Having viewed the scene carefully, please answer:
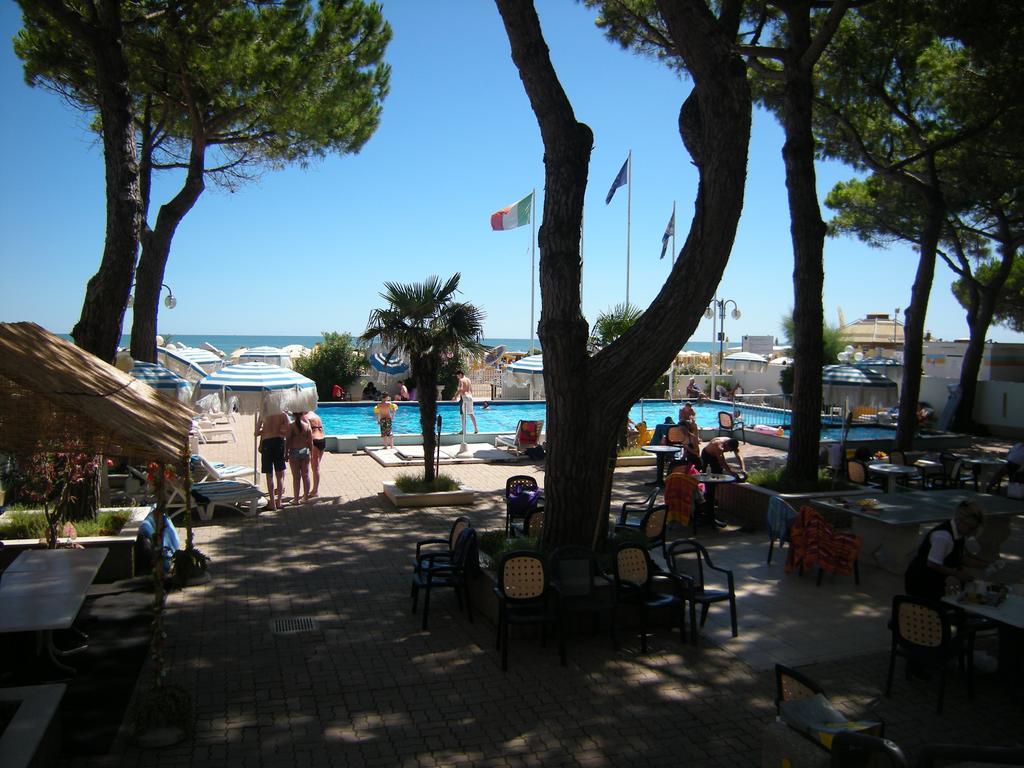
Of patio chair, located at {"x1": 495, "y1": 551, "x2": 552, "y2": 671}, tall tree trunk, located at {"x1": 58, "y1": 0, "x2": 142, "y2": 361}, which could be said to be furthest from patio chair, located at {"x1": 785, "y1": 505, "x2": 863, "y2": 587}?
tall tree trunk, located at {"x1": 58, "y1": 0, "x2": 142, "y2": 361}

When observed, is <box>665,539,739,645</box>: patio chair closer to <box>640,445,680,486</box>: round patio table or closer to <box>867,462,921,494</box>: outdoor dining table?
<box>867,462,921,494</box>: outdoor dining table

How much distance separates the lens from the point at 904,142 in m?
18.6

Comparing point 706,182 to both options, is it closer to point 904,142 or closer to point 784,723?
point 784,723

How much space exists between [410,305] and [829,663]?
7871 mm

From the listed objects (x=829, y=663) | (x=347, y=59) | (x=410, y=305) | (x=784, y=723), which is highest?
(x=347, y=59)

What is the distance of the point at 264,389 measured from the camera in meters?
11.9

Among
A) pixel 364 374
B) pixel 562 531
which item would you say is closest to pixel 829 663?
pixel 562 531

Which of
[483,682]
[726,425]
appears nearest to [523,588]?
[483,682]

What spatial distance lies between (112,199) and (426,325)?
4.65 metres

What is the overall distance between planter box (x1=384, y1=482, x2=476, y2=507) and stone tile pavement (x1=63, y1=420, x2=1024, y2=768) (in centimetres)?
309

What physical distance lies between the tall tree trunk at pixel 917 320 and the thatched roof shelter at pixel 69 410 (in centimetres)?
1510

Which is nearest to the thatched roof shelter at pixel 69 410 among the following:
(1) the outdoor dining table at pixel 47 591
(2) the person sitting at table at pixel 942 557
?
(1) the outdoor dining table at pixel 47 591

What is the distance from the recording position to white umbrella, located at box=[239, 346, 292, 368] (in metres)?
26.4

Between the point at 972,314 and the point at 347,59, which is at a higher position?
the point at 347,59
